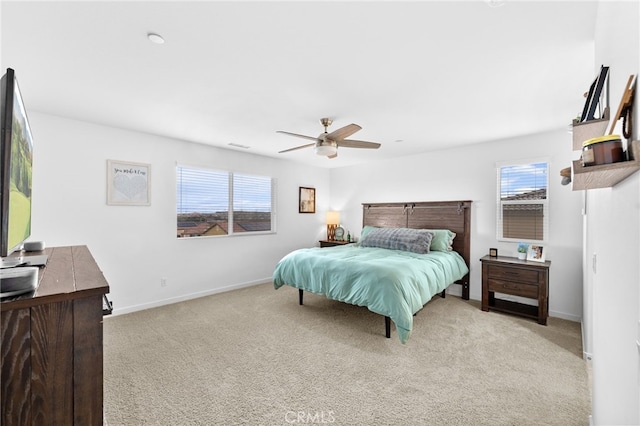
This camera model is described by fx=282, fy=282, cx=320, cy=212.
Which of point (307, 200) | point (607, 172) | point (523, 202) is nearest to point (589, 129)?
point (607, 172)

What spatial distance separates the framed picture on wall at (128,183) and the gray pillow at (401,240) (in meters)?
3.35

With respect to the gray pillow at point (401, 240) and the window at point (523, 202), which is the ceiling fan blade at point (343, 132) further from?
the window at point (523, 202)

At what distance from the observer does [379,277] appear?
2.86 meters

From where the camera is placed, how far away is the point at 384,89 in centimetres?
249

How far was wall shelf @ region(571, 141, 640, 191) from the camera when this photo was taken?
72cm

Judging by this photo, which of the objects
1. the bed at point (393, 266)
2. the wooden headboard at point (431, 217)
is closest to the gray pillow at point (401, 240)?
the bed at point (393, 266)

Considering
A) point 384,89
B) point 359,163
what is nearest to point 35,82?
point 384,89

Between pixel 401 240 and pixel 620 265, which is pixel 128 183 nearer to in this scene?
pixel 401 240

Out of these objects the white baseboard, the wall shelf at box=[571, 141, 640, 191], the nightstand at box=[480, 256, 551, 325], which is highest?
the wall shelf at box=[571, 141, 640, 191]

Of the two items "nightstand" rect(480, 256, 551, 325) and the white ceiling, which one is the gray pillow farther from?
the white ceiling

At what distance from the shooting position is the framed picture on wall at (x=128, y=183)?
3553mm

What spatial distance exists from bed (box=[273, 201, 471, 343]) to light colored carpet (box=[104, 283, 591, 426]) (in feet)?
1.23

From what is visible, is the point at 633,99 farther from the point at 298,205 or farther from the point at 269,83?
the point at 298,205

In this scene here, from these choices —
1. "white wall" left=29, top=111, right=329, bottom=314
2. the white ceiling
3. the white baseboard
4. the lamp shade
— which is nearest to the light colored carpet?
the white baseboard
